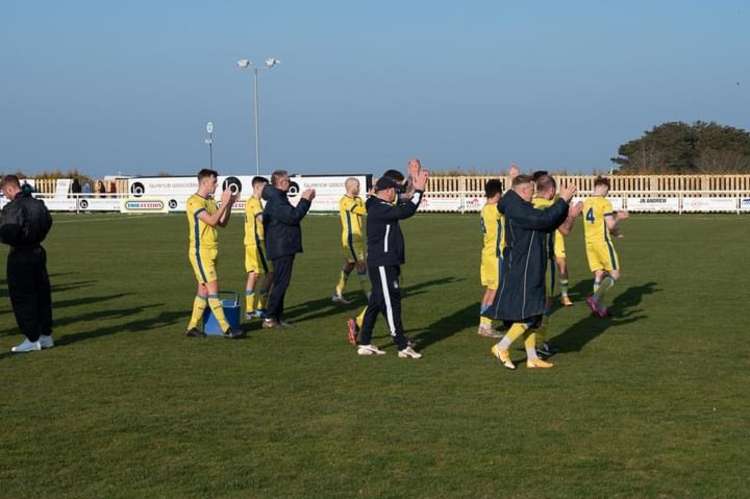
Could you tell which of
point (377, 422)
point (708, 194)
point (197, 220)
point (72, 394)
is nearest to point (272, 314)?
point (197, 220)

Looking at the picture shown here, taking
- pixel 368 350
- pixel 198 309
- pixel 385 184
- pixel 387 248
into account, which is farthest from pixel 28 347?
pixel 385 184

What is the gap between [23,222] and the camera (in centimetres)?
1060

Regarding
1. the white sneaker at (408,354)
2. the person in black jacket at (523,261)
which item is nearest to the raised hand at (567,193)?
the person in black jacket at (523,261)

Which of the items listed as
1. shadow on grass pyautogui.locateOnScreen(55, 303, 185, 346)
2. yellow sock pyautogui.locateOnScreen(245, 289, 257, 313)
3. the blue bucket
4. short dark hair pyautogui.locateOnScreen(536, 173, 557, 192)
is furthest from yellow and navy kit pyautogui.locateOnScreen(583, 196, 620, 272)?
shadow on grass pyautogui.locateOnScreen(55, 303, 185, 346)

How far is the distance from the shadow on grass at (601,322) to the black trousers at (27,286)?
18.5 ft

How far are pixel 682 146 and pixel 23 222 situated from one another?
277 ft

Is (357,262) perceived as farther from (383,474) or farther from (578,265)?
(383,474)

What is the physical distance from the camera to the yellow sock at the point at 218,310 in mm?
11422

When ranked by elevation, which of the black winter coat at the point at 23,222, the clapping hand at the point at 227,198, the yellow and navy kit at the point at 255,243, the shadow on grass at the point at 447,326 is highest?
the clapping hand at the point at 227,198

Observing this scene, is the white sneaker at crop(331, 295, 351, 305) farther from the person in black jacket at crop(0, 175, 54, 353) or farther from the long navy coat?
the long navy coat

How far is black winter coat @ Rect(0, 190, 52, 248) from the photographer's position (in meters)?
10.6

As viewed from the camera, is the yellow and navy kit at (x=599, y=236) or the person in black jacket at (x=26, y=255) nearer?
the person in black jacket at (x=26, y=255)

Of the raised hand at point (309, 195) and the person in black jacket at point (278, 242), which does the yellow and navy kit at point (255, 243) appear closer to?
the person in black jacket at point (278, 242)

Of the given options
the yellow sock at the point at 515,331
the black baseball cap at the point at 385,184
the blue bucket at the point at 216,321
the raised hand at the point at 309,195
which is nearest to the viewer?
the yellow sock at the point at 515,331
